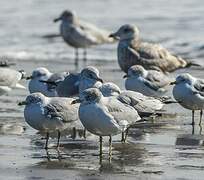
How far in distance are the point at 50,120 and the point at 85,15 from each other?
66.5 feet

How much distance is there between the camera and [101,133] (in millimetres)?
9727

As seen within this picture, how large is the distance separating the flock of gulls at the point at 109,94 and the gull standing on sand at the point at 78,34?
5769 millimetres

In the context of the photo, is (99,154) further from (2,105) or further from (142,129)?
(2,105)

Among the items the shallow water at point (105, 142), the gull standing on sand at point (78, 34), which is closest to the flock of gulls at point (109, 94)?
the shallow water at point (105, 142)

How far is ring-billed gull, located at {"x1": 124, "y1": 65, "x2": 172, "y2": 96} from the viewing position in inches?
522

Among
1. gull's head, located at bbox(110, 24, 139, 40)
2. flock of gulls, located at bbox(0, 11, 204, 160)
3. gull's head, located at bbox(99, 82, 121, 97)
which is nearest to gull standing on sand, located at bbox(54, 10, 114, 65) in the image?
gull's head, located at bbox(110, 24, 139, 40)

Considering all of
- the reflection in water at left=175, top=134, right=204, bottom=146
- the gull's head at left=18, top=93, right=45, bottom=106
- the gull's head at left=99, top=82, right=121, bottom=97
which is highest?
the gull's head at left=18, top=93, right=45, bottom=106

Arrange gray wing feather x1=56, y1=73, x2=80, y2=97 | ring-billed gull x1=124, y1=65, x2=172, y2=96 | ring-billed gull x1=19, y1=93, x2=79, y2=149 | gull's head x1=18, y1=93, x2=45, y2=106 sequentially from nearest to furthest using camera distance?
ring-billed gull x1=19, y1=93, x2=79, y2=149 → gull's head x1=18, y1=93, x2=45, y2=106 → gray wing feather x1=56, y1=73, x2=80, y2=97 → ring-billed gull x1=124, y1=65, x2=172, y2=96

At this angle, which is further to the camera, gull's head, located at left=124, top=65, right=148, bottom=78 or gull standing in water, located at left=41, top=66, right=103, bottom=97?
gull's head, located at left=124, top=65, right=148, bottom=78

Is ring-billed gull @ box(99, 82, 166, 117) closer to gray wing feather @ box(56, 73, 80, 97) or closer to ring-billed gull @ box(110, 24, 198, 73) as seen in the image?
gray wing feather @ box(56, 73, 80, 97)

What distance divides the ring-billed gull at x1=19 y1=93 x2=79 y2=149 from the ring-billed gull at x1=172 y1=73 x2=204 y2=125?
214 centimetres

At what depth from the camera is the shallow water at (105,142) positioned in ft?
29.6

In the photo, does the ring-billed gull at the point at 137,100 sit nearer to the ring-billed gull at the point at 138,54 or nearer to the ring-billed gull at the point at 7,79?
the ring-billed gull at the point at 7,79

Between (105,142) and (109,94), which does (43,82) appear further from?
(105,142)
